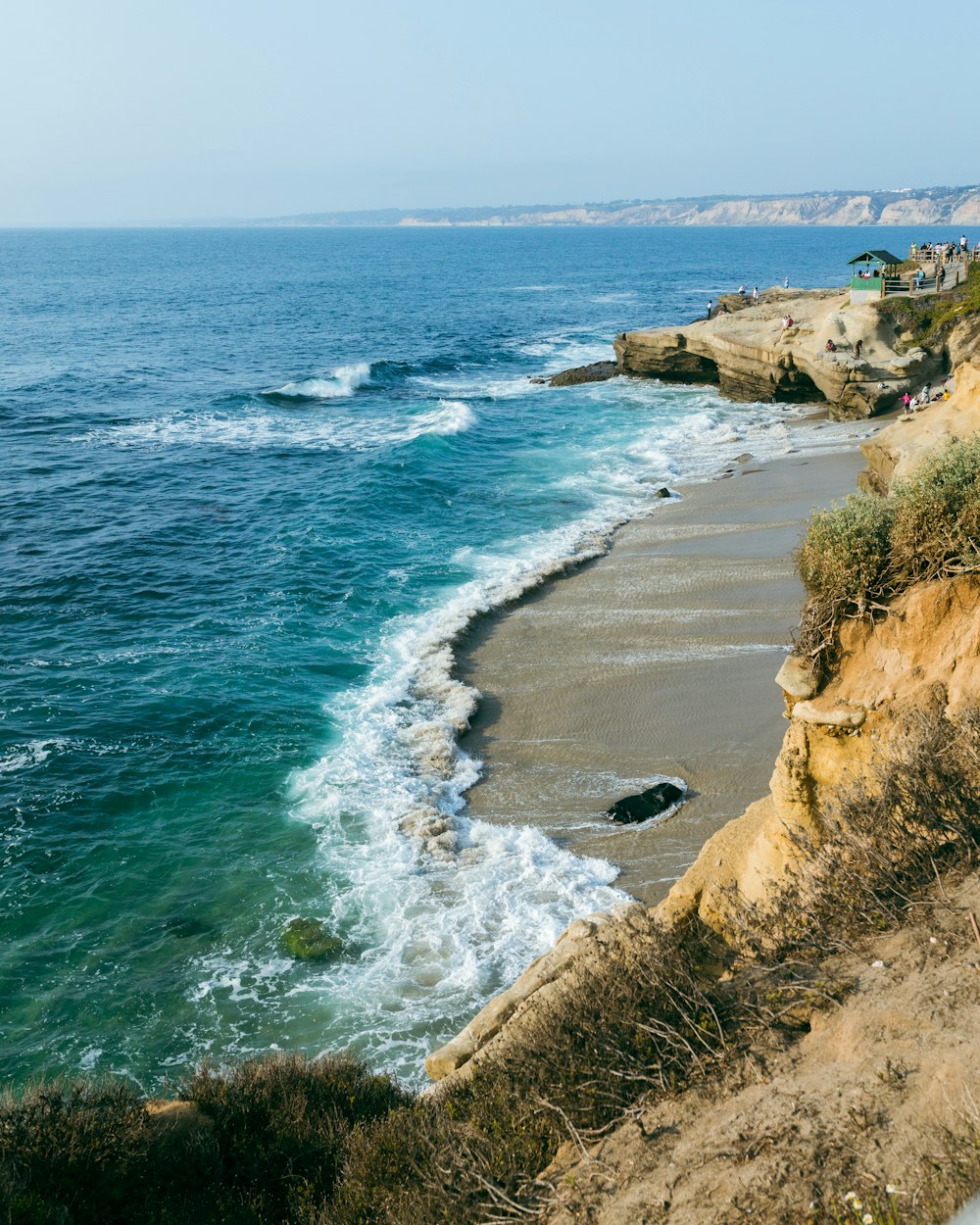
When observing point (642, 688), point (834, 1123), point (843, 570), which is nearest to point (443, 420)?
point (642, 688)

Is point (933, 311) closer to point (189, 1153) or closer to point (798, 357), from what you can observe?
point (798, 357)

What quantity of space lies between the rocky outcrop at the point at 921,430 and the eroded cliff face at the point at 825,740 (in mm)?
8162

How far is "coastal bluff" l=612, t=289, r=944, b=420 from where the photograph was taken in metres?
36.2

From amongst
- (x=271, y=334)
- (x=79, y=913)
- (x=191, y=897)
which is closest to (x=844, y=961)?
(x=191, y=897)

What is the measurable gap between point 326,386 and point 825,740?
44.6 m

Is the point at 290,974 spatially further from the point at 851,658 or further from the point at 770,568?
the point at 770,568

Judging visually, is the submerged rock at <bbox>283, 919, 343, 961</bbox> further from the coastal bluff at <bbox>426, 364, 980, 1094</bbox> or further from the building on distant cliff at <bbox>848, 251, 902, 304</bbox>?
the building on distant cliff at <bbox>848, 251, 902, 304</bbox>

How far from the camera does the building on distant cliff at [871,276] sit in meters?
40.8

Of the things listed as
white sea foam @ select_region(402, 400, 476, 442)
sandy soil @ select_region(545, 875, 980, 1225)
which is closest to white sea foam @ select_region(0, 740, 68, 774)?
sandy soil @ select_region(545, 875, 980, 1225)

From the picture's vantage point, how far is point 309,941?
12172 millimetres

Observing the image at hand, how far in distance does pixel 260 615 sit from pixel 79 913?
10069 mm

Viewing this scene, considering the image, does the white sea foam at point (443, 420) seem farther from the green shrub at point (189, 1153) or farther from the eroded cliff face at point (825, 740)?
the green shrub at point (189, 1153)

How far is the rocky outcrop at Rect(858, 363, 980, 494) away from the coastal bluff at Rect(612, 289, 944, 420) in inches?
528

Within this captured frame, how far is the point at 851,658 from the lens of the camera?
29.7 ft
